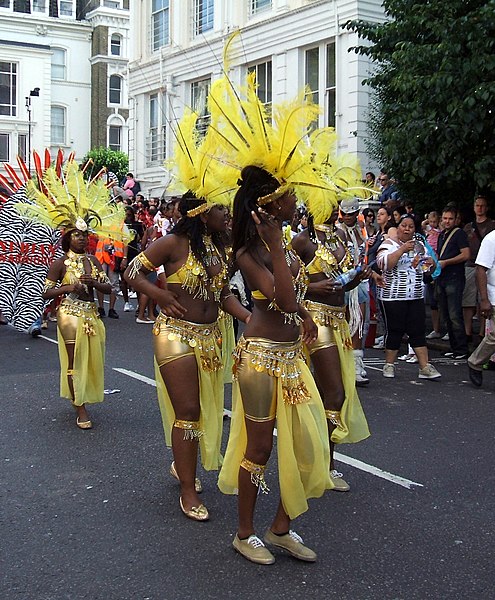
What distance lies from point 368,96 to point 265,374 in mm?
15276

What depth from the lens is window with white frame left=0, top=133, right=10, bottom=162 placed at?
48.2 meters

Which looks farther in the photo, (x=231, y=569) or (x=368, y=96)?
(x=368, y=96)

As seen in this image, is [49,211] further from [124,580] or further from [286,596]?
[286,596]

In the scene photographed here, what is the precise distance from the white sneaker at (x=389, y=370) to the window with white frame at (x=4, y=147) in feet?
143

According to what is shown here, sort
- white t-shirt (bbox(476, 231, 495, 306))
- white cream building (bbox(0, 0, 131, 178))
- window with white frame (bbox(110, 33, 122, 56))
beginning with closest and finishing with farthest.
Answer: white t-shirt (bbox(476, 231, 495, 306)) → white cream building (bbox(0, 0, 131, 178)) → window with white frame (bbox(110, 33, 122, 56))

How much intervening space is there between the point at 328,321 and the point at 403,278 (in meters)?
3.76

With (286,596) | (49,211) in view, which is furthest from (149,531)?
(49,211)

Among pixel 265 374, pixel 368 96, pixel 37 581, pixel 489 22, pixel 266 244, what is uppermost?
pixel 368 96

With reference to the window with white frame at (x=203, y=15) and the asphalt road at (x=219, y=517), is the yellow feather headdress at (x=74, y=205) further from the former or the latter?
the window with white frame at (x=203, y=15)

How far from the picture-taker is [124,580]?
3.81 metres

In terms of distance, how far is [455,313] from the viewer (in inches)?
402

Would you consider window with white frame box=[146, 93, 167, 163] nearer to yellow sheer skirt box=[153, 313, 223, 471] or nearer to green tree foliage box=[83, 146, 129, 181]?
green tree foliage box=[83, 146, 129, 181]

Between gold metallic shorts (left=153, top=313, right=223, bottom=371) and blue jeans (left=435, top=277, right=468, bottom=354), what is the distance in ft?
20.2

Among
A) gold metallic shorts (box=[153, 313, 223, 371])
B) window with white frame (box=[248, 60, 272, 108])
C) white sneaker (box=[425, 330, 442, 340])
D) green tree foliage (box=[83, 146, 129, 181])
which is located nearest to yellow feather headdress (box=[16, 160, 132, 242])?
gold metallic shorts (box=[153, 313, 223, 371])
